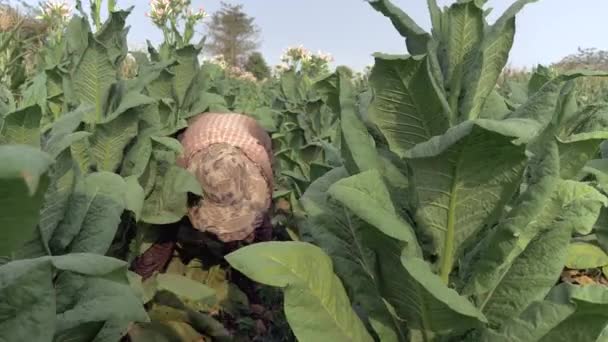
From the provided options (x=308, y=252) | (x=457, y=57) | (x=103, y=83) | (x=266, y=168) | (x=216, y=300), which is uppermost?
(x=457, y=57)

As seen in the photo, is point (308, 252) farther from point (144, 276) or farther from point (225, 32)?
point (225, 32)

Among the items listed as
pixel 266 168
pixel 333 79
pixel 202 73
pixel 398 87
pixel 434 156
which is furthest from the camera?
pixel 202 73

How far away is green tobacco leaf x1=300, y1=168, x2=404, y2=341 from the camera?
1.42 m

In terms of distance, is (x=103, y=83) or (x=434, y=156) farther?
(x=103, y=83)

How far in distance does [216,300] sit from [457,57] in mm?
2090

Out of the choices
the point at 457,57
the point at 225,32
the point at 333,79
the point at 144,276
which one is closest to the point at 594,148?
the point at 457,57

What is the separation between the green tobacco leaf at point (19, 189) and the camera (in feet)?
1.94

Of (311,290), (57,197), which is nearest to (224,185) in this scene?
(57,197)

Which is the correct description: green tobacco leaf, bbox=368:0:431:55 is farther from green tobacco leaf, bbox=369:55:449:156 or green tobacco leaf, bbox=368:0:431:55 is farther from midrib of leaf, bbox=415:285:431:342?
midrib of leaf, bbox=415:285:431:342

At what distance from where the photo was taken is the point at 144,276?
302 cm

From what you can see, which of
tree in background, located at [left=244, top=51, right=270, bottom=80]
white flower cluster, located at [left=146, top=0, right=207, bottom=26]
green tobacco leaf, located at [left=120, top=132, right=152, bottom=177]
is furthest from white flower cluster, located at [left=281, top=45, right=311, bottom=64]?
tree in background, located at [left=244, top=51, right=270, bottom=80]

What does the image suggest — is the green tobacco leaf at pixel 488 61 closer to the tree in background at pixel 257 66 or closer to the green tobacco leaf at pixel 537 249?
the green tobacco leaf at pixel 537 249

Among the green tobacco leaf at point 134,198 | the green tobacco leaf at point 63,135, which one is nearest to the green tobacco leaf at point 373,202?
the green tobacco leaf at point 63,135

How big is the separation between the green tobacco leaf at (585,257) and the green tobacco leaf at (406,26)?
0.93 m
